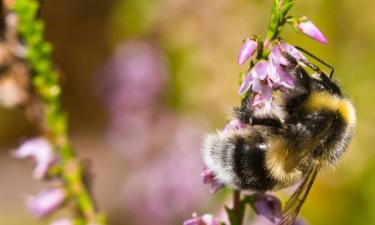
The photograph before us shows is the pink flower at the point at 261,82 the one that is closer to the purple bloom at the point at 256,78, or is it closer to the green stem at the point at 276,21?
the purple bloom at the point at 256,78

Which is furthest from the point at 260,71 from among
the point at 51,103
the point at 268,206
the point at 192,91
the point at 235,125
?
the point at 192,91

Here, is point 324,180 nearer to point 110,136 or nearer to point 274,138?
point 110,136

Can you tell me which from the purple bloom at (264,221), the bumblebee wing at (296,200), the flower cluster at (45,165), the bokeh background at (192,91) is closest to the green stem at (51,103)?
the flower cluster at (45,165)

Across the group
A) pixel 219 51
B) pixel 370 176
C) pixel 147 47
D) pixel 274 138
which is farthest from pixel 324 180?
pixel 274 138

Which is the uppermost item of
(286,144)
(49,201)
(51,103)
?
(51,103)

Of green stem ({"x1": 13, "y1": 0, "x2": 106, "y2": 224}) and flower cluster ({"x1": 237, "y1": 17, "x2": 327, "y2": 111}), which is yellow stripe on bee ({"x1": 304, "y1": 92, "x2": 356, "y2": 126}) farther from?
green stem ({"x1": 13, "y1": 0, "x2": 106, "y2": 224})

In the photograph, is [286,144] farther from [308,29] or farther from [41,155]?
[41,155]
